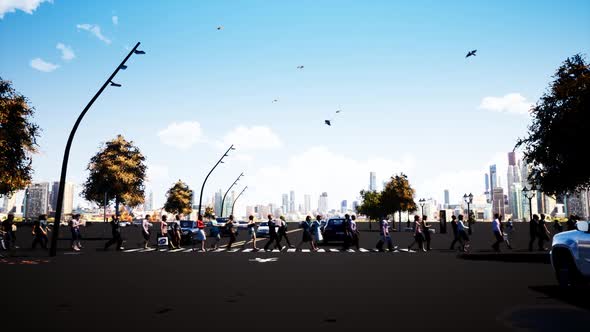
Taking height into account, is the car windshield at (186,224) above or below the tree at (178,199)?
below

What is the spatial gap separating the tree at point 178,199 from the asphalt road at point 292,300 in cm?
8721

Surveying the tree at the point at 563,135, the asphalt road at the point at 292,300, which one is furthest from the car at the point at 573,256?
the tree at the point at 563,135

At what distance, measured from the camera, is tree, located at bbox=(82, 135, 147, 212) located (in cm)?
7212

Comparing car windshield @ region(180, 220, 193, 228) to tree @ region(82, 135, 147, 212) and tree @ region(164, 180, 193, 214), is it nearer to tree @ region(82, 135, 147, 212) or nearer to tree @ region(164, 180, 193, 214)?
tree @ region(82, 135, 147, 212)

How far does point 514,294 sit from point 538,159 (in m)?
24.3

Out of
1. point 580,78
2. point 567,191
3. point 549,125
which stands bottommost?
point 567,191

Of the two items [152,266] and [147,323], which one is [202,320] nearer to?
[147,323]

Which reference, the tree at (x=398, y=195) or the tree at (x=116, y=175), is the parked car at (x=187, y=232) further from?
the tree at (x=398, y=195)

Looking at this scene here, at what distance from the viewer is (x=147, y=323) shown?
6836 millimetres

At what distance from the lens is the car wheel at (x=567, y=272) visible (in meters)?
8.90

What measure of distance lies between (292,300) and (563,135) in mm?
24981

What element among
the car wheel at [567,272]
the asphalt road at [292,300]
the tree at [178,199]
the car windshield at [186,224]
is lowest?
the asphalt road at [292,300]

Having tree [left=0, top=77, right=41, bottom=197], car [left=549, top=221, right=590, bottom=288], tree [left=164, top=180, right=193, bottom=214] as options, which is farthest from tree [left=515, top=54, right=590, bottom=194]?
tree [left=164, top=180, right=193, bottom=214]

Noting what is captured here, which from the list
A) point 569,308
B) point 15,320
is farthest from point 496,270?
point 15,320
